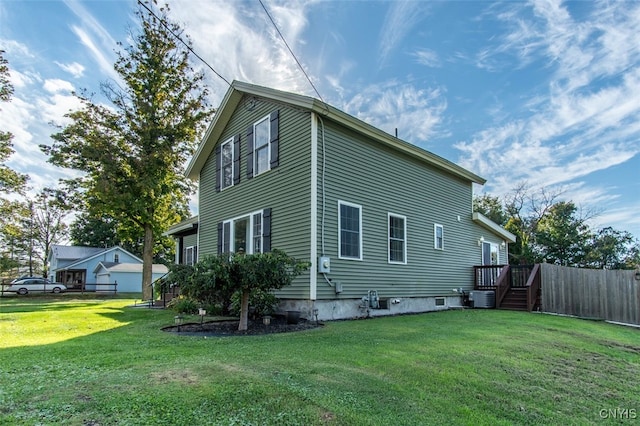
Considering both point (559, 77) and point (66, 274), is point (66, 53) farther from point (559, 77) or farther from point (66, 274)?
point (66, 274)

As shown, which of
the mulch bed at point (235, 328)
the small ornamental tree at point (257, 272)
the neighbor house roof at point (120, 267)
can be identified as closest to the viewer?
the small ornamental tree at point (257, 272)

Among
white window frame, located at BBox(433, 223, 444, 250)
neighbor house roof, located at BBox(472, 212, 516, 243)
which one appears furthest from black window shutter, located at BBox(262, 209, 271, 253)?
neighbor house roof, located at BBox(472, 212, 516, 243)

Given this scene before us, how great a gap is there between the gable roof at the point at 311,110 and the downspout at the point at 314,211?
46cm

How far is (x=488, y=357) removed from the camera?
508 cm

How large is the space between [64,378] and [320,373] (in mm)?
2557

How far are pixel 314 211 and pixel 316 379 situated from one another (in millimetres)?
5453

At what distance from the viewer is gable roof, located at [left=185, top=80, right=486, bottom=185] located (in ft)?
30.8

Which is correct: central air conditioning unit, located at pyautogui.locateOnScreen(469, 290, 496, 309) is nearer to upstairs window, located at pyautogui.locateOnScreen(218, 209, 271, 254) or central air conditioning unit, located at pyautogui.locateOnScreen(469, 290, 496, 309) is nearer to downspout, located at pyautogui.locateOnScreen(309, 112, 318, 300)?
downspout, located at pyautogui.locateOnScreen(309, 112, 318, 300)

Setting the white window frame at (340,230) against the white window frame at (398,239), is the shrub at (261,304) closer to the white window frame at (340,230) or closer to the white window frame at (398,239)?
the white window frame at (340,230)

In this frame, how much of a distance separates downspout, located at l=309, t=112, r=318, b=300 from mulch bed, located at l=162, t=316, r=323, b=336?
0.86m

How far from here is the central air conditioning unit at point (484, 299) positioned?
1315 centimetres

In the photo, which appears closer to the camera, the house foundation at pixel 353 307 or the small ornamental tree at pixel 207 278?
the small ornamental tree at pixel 207 278

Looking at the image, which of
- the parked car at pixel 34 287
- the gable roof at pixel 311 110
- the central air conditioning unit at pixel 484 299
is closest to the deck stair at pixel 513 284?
the central air conditioning unit at pixel 484 299

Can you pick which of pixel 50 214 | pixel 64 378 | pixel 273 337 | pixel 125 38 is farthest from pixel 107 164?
pixel 50 214
